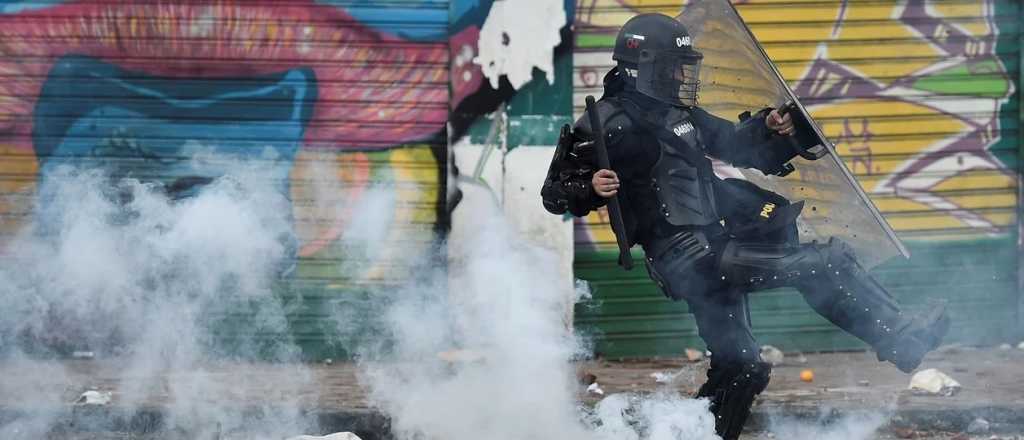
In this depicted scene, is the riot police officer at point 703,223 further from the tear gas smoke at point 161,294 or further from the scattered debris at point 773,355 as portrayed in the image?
the scattered debris at point 773,355

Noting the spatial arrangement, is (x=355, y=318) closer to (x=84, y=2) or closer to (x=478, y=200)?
(x=478, y=200)

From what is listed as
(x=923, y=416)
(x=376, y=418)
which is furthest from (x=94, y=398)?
(x=923, y=416)

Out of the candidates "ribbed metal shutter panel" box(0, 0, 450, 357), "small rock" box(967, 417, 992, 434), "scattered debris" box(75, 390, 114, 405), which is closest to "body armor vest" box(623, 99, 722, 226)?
"small rock" box(967, 417, 992, 434)

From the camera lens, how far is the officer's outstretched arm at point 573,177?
5.45 m

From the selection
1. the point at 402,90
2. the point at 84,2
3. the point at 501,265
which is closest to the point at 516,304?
the point at 501,265

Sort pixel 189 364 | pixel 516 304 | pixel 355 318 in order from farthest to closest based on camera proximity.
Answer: pixel 355 318, pixel 189 364, pixel 516 304

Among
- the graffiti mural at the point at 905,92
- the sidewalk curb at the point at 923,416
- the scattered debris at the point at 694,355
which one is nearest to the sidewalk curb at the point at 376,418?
the sidewalk curb at the point at 923,416

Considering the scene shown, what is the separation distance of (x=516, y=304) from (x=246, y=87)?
7.48ft

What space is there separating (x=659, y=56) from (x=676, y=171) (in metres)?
0.45

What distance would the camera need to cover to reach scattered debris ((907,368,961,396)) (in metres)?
7.54

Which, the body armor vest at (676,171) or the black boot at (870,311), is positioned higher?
the body armor vest at (676,171)

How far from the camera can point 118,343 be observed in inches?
323

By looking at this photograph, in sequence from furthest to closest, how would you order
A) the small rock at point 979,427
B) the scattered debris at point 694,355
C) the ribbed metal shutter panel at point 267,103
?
1. the scattered debris at point 694,355
2. the ribbed metal shutter panel at point 267,103
3. the small rock at point 979,427

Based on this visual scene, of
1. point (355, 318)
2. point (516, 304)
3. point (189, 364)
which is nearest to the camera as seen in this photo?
point (516, 304)
